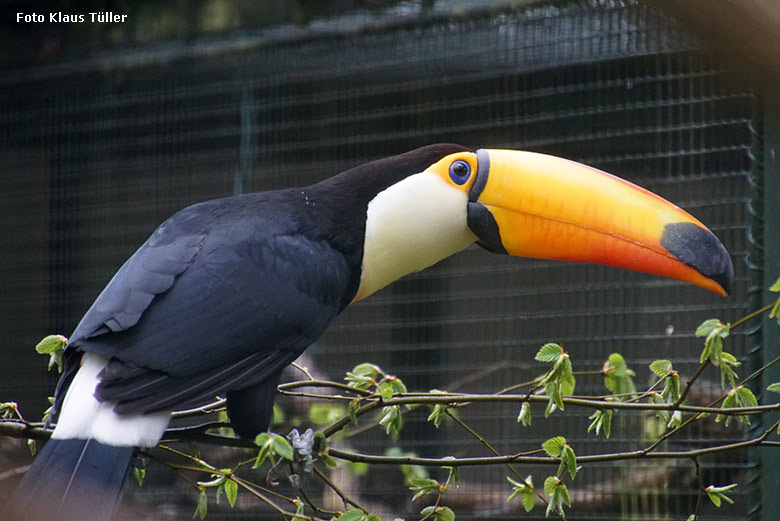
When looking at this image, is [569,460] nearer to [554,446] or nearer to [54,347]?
[554,446]

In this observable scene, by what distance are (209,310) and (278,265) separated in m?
0.19

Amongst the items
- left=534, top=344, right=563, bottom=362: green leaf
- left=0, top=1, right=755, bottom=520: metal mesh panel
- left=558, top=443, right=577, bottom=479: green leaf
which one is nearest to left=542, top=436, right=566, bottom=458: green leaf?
left=558, top=443, right=577, bottom=479: green leaf

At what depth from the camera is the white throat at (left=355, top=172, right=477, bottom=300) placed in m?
2.00

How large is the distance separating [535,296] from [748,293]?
98 centimetres

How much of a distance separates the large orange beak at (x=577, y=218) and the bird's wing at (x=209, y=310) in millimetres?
349

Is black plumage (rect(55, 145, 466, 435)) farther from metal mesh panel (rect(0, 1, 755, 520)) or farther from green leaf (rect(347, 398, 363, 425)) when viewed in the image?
metal mesh panel (rect(0, 1, 755, 520))

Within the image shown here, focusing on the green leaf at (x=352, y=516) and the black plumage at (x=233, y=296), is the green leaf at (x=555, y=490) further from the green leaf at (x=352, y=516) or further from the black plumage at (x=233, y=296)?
the black plumage at (x=233, y=296)

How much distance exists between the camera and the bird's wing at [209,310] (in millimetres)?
1600

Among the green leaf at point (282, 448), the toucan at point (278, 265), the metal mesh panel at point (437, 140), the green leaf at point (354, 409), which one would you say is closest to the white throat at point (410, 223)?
the toucan at point (278, 265)

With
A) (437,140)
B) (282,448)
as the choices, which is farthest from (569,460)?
(437,140)

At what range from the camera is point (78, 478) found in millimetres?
1382

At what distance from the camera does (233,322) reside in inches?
68.6

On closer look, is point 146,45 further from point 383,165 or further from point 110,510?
point 110,510

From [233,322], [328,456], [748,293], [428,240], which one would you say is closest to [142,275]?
[233,322]
